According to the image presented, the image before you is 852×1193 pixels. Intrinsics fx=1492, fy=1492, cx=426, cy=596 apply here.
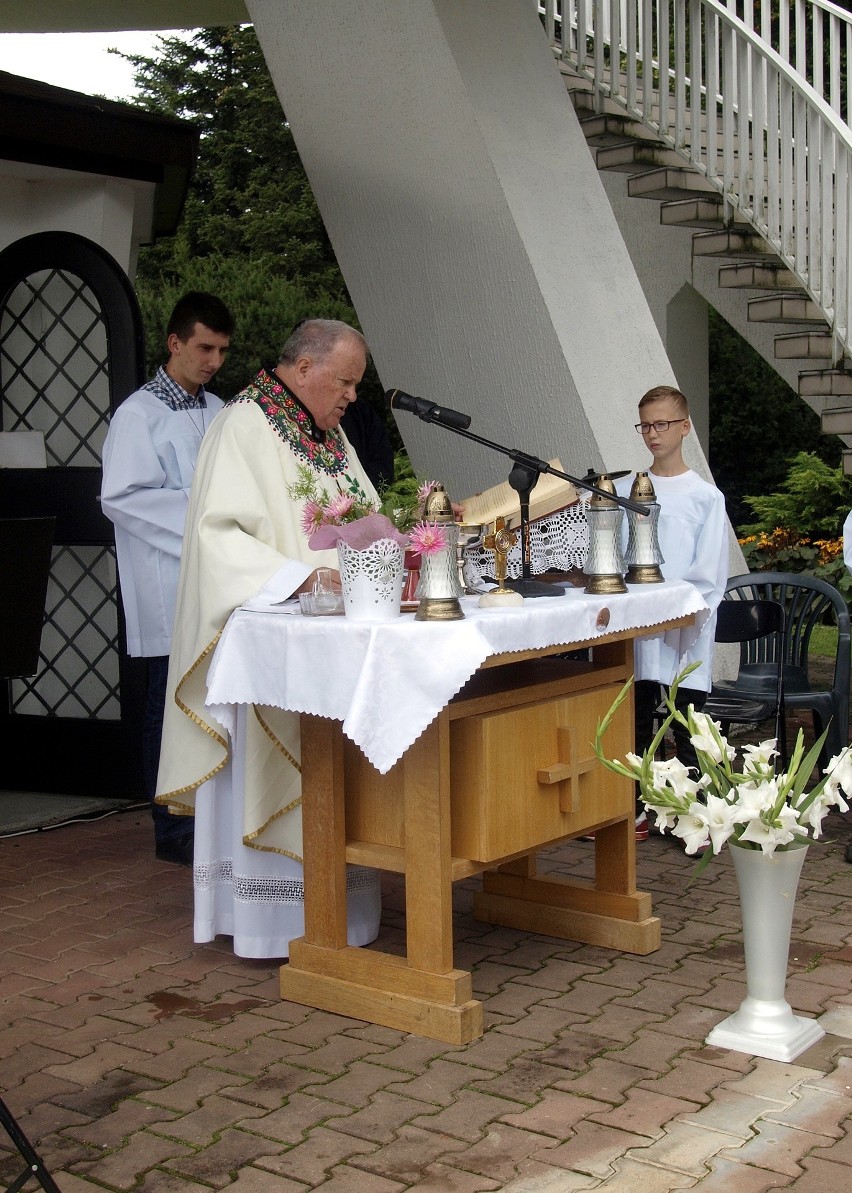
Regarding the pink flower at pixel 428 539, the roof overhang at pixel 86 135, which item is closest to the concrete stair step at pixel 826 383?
the roof overhang at pixel 86 135

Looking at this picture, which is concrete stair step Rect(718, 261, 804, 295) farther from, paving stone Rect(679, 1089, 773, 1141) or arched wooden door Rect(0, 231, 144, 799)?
paving stone Rect(679, 1089, 773, 1141)

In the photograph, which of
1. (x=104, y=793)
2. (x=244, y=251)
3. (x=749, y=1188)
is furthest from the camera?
(x=244, y=251)

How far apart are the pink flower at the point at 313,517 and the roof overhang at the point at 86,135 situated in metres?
2.98

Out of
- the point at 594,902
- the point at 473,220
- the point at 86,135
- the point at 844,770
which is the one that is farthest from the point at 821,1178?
the point at 86,135

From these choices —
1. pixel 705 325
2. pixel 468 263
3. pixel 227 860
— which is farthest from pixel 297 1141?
pixel 705 325

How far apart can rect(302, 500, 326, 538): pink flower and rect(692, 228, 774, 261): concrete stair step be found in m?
5.85

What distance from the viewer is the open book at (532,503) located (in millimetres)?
4340

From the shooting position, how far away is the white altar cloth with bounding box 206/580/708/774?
3584 mm

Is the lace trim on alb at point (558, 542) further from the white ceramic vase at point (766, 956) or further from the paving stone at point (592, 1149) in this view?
the paving stone at point (592, 1149)

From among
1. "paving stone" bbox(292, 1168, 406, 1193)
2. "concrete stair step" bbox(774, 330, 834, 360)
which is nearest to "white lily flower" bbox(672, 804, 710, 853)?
"paving stone" bbox(292, 1168, 406, 1193)

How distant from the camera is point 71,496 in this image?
255 inches

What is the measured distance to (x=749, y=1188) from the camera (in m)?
2.98

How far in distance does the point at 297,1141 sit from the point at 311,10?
515 centimetres

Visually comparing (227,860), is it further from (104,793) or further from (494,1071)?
(104,793)
